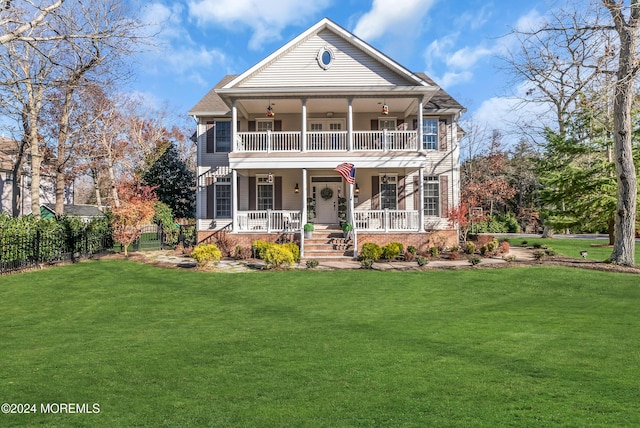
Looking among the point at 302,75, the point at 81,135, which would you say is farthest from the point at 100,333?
the point at 81,135

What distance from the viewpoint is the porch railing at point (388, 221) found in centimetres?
1698

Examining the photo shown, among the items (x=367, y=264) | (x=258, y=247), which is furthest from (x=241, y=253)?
(x=367, y=264)

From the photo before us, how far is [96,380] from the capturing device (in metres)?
4.67

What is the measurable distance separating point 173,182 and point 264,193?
8349mm

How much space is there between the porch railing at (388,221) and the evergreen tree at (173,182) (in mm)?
12850

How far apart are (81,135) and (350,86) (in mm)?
21238

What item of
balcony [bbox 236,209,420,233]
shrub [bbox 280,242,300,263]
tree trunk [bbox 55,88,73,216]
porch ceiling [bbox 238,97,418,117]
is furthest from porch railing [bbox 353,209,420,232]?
tree trunk [bbox 55,88,73,216]

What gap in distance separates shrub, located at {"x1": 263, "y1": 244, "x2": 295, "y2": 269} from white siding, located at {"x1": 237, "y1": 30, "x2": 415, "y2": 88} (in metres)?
8.40

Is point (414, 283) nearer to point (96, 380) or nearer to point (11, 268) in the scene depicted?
point (96, 380)

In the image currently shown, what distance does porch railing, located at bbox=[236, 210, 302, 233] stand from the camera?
17.1 m

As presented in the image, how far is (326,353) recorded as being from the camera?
18.2 ft

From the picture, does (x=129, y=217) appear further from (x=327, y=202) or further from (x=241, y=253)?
(x=327, y=202)

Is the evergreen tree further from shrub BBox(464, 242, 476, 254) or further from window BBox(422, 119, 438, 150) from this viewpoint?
shrub BBox(464, 242, 476, 254)

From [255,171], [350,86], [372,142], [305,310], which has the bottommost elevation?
[305,310]
